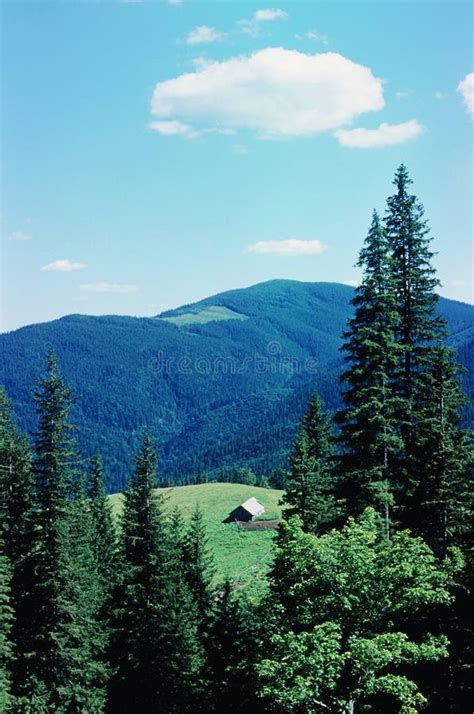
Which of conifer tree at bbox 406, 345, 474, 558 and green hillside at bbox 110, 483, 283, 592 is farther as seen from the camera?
green hillside at bbox 110, 483, 283, 592

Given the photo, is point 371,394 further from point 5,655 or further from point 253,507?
point 253,507

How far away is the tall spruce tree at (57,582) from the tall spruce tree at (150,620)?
2.68m

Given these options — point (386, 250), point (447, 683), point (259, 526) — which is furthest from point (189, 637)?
point (259, 526)

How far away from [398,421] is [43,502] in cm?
1607

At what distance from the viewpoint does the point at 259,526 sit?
88.9 m

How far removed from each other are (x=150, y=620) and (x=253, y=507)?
63917 mm

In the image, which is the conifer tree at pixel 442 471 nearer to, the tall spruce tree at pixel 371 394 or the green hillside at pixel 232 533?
the tall spruce tree at pixel 371 394

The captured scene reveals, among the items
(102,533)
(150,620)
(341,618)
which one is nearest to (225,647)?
(150,620)

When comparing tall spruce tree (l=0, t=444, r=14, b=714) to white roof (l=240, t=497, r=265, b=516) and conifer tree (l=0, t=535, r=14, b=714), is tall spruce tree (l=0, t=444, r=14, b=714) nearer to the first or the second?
conifer tree (l=0, t=535, r=14, b=714)

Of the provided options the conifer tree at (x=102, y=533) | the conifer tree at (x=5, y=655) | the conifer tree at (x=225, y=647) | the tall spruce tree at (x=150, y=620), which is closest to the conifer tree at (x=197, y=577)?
the conifer tree at (x=102, y=533)

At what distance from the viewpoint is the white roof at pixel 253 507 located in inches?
3684

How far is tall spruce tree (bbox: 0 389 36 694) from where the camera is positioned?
29203mm

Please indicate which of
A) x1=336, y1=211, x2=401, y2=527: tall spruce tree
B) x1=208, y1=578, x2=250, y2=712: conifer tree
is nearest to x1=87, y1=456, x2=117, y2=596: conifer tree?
x1=208, y1=578, x2=250, y2=712: conifer tree

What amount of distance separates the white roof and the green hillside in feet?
4.33
